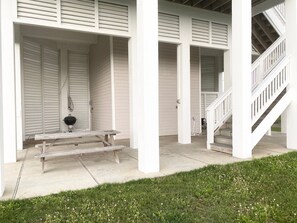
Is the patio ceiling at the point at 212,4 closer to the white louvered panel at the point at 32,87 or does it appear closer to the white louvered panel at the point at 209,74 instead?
the white louvered panel at the point at 209,74

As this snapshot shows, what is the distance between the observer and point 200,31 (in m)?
7.27

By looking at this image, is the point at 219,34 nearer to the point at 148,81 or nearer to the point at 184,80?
the point at 184,80

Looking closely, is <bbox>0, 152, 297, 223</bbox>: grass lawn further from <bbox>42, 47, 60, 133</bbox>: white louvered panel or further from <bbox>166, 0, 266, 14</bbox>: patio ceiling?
<bbox>42, 47, 60, 133</bbox>: white louvered panel

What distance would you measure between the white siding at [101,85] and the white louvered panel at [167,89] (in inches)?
74.6

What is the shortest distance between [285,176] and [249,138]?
1438 millimetres

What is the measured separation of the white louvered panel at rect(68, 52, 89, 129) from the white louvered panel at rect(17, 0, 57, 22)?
4.32 m

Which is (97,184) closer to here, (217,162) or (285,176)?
(217,162)

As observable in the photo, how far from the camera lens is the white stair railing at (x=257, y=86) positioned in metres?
5.85

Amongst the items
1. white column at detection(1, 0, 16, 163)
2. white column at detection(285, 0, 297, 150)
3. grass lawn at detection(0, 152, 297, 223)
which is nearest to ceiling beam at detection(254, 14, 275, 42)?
white column at detection(285, 0, 297, 150)

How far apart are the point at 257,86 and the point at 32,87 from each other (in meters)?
7.03

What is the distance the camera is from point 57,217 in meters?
2.52

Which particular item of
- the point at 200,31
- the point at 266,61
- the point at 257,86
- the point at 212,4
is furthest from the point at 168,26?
the point at 266,61

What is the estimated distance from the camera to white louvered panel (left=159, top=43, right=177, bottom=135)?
28.9 feet

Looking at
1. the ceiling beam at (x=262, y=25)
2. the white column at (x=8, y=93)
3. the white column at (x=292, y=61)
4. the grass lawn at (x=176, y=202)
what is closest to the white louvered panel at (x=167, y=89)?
the ceiling beam at (x=262, y=25)
